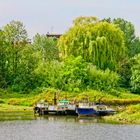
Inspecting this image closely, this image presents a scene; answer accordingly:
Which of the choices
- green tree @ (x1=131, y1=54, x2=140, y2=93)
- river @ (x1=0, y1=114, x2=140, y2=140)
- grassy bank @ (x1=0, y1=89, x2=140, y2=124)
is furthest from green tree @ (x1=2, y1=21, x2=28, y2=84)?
river @ (x1=0, y1=114, x2=140, y2=140)

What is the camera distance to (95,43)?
9912 cm

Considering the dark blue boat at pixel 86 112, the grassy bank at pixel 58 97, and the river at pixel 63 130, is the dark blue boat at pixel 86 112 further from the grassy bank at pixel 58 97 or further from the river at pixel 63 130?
the river at pixel 63 130

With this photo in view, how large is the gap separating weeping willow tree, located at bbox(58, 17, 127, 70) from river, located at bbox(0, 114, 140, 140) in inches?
1273

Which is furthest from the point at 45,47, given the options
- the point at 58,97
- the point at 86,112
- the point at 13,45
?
the point at 86,112

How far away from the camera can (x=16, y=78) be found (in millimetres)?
97375

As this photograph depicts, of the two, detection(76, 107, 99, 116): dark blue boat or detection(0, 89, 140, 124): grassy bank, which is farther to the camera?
detection(0, 89, 140, 124): grassy bank

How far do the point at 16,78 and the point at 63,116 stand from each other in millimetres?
23721

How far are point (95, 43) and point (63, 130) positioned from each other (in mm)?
44550

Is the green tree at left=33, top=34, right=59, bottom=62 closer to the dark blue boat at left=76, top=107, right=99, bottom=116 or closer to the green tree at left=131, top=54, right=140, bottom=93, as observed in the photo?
the green tree at left=131, top=54, right=140, bottom=93

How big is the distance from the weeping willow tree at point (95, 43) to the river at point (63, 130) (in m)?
32.3

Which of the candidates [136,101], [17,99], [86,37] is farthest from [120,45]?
[17,99]

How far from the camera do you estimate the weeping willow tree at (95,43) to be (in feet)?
327

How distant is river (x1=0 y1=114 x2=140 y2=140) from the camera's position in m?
50.2

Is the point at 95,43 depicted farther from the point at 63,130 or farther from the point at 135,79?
the point at 63,130
